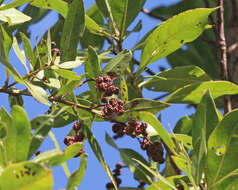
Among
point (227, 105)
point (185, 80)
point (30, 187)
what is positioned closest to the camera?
point (30, 187)

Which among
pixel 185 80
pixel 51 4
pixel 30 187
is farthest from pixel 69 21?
pixel 30 187

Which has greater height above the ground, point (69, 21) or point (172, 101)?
point (69, 21)

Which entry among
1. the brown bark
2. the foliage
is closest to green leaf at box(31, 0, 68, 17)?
the foliage

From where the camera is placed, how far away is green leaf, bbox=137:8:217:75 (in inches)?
46.7

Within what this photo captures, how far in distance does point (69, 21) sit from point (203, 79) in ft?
1.73

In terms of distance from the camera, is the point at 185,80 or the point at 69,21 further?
the point at 185,80

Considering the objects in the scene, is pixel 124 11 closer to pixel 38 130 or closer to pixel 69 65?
pixel 69 65

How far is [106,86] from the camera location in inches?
41.5

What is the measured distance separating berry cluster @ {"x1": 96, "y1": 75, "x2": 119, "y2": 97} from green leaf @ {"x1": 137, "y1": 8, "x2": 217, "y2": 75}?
0.24 meters

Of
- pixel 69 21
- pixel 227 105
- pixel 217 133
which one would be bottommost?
pixel 227 105

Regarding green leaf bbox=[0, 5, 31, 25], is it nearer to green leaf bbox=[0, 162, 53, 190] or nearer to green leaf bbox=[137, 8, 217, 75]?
green leaf bbox=[137, 8, 217, 75]

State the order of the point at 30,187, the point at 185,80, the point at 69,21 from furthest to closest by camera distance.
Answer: the point at 185,80
the point at 69,21
the point at 30,187

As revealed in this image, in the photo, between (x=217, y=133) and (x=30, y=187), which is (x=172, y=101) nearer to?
(x=217, y=133)

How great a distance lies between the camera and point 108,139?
104 cm
